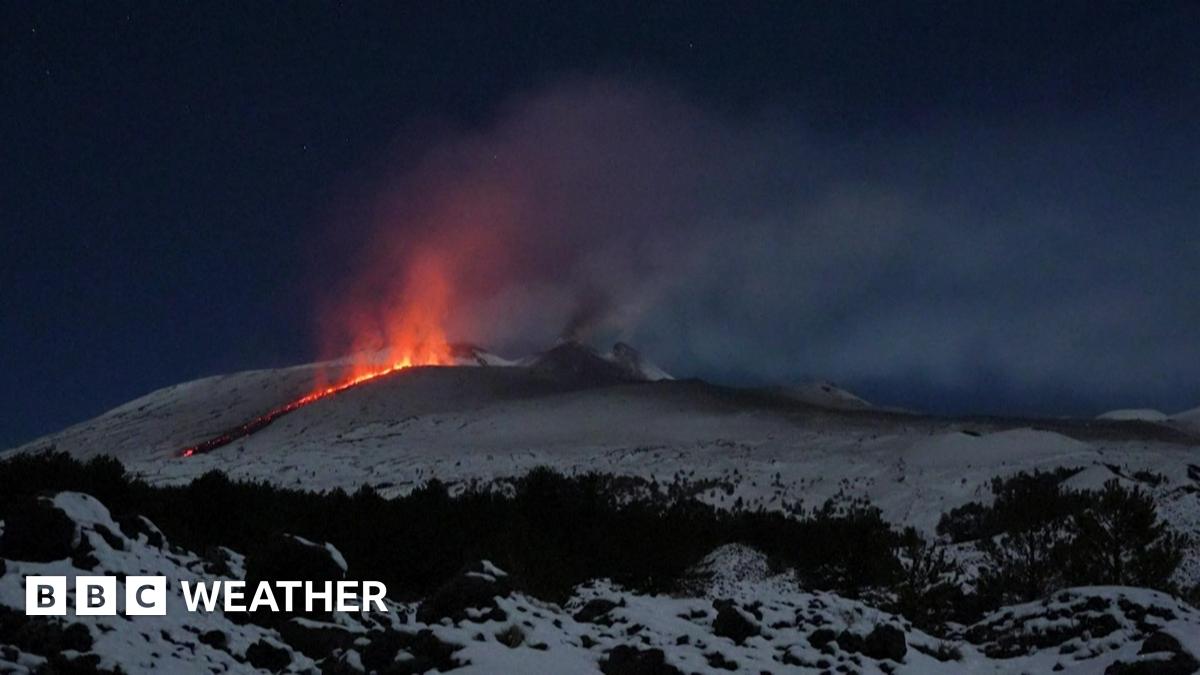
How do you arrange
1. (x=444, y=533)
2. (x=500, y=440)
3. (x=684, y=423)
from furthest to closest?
(x=684, y=423) < (x=500, y=440) < (x=444, y=533)

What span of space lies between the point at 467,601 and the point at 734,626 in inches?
142

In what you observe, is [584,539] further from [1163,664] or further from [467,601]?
[1163,664]

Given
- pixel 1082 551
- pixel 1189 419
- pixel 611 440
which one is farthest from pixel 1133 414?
pixel 1082 551

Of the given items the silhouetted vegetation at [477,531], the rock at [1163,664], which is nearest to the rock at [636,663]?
the silhouetted vegetation at [477,531]

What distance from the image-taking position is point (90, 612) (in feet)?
33.6

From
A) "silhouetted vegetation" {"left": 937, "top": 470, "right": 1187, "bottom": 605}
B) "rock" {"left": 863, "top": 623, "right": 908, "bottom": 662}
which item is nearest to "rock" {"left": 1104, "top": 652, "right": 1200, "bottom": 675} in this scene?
"rock" {"left": 863, "top": 623, "right": 908, "bottom": 662}

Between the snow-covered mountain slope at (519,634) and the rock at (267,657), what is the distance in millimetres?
12

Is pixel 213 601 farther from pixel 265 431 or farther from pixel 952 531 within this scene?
pixel 265 431

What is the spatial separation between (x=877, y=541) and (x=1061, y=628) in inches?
316

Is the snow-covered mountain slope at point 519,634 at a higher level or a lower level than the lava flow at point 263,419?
lower

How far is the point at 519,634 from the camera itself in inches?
454

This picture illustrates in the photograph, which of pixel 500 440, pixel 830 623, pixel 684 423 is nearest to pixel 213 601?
pixel 830 623

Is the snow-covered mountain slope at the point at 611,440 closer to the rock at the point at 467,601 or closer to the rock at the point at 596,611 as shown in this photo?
the rock at the point at 596,611

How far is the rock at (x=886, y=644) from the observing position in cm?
1255
